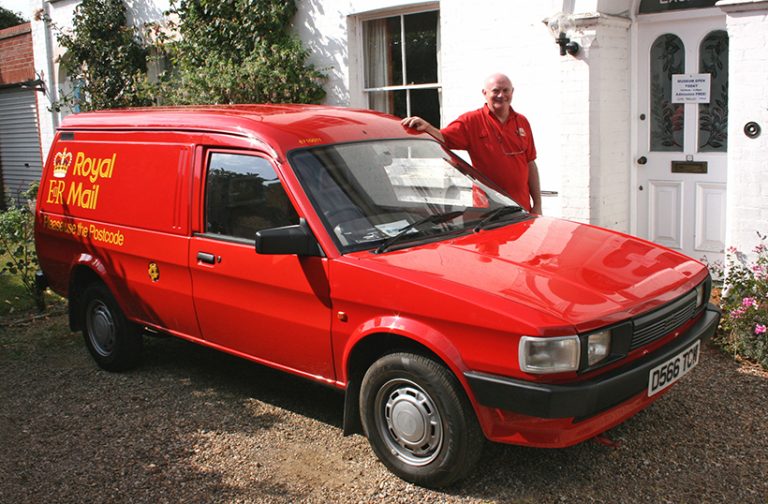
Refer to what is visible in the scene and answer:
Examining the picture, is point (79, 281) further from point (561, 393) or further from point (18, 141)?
point (18, 141)

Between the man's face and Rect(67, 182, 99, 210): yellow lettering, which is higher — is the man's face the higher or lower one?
the higher one

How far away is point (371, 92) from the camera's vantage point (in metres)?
10.3

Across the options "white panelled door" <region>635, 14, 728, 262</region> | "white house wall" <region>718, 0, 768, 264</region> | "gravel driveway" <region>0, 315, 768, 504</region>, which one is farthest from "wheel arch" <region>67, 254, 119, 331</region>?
"white panelled door" <region>635, 14, 728, 262</region>

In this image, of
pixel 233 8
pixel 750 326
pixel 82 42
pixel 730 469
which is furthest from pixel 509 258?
pixel 82 42

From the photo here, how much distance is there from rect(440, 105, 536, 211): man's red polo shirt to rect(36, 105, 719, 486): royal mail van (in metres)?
0.52

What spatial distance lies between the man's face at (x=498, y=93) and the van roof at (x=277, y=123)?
0.89m

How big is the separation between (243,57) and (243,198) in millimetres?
6473

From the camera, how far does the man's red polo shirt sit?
19.8 feet

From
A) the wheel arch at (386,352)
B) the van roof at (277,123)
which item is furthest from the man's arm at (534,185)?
the wheel arch at (386,352)

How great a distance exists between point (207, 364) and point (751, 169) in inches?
186

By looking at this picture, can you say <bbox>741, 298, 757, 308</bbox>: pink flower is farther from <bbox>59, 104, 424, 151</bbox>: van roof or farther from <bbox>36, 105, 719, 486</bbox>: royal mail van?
<bbox>59, 104, 424, 151</bbox>: van roof

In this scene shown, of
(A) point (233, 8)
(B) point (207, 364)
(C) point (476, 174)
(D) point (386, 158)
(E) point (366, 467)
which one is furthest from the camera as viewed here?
(A) point (233, 8)

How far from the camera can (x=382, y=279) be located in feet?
13.6

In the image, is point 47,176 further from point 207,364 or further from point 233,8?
point 233,8
